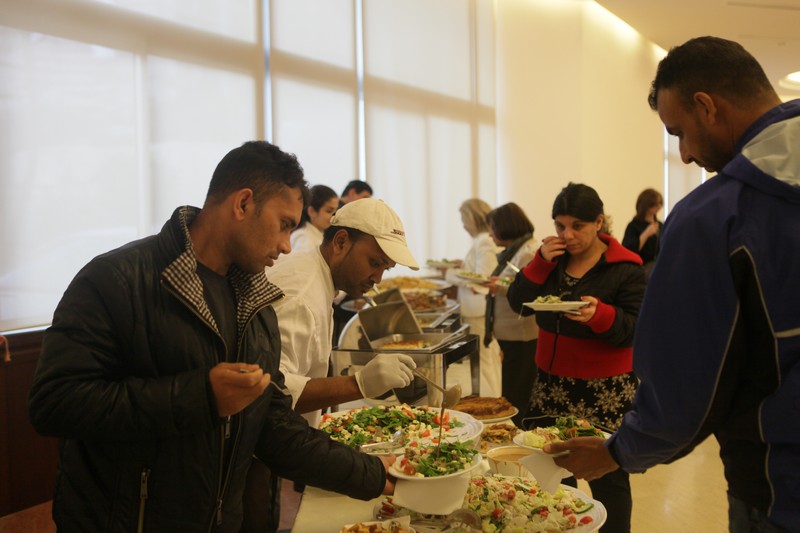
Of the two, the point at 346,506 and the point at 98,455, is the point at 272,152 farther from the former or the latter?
the point at 346,506

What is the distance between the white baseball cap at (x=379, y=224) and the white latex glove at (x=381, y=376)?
0.28 metres

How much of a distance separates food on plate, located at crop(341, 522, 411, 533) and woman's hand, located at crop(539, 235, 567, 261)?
129 centimetres

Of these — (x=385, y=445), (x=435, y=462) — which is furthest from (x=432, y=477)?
(x=385, y=445)

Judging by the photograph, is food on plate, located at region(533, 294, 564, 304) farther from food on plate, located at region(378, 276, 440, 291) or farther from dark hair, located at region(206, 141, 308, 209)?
food on plate, located at region(378, 276, 440, 291)

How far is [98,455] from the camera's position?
39.3 inches

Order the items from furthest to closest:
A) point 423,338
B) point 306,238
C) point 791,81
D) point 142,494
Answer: point 791,81 < point 306,238 < point 423,338 < point 142,494

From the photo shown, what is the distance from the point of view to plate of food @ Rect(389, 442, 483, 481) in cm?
121

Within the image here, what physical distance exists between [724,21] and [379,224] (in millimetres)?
6907

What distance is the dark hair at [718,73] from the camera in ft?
3.20

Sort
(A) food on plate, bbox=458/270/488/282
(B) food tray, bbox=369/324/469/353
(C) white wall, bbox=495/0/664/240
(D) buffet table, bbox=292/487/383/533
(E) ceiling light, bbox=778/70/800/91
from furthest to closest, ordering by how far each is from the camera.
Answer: (E) ceiling light, bbox=778/70/800/91, (C) white wall, bbox=495/0/664/240, (A) food on plate, bbox=458/270/488/282, (B) food tray, bbox=369/324/469/353, (D) buffet table, bbox=292/487/383/533

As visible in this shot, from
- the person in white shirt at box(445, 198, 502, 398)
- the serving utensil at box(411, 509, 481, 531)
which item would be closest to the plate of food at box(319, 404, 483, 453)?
the serving utensil at box(411, 509, 481, 531)

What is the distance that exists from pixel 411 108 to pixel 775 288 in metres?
5.11

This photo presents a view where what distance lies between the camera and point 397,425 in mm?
1706

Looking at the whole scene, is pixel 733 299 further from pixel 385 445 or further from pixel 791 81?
pixel 791 81
